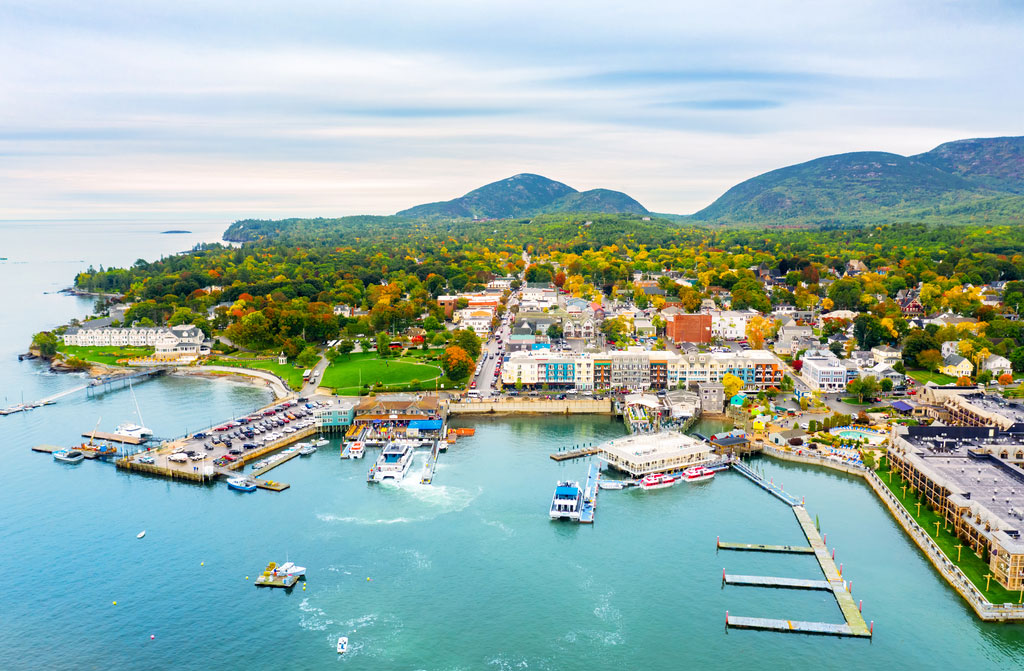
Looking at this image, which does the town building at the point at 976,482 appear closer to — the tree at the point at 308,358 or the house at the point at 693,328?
the house at the point at 693,328

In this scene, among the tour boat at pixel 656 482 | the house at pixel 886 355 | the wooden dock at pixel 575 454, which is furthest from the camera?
the house at pixel 886 355

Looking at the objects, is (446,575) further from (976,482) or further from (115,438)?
(115,438)

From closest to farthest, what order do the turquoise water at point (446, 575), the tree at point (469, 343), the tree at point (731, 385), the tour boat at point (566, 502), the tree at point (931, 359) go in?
the turquoise water at point (446, 575), the tour boat at point (566, 502), the tree at point (731, 385), the tree at point (931, 359), the tree at point (469, 343)

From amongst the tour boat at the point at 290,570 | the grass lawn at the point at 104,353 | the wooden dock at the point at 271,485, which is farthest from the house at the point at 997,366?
the grass lawn at the point at 104,353

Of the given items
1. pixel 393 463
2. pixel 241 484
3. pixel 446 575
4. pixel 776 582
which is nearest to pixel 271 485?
pixel 241 484

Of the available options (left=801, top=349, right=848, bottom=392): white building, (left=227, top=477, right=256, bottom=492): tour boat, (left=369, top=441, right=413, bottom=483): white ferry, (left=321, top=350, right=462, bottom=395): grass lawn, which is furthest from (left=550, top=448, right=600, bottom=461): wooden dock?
(left=801, top=349, right=848, bottom=392): white building

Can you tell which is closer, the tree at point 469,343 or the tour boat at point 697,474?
the tour boat at point 697,474

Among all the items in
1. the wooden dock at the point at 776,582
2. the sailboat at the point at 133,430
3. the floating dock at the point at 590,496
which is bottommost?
the wooden dock at the point at 776,582

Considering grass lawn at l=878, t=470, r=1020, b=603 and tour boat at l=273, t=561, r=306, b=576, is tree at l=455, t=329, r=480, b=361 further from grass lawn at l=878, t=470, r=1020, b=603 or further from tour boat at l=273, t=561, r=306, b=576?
grass lawn at l=878, t=470, r=1020, b=603

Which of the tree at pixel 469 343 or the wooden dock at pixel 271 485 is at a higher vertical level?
the tree at pixel 469 343
